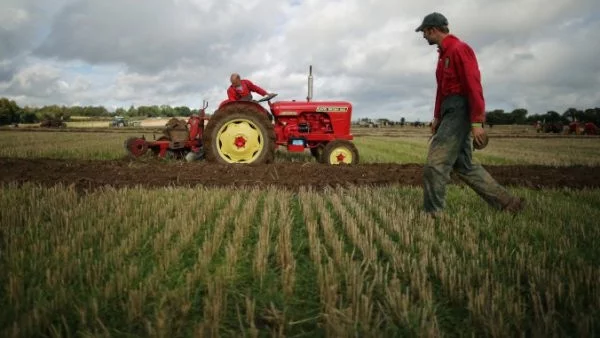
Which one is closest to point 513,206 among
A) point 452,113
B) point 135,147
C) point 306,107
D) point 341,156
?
point 452,113

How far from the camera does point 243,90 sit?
8664mm

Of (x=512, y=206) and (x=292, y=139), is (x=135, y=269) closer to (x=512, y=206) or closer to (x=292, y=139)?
(x=512, y=206)

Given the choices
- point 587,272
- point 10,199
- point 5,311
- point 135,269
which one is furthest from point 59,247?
point 587,272

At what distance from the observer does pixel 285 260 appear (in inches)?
115

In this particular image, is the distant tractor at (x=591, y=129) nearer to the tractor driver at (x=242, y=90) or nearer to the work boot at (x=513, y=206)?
the tractor driver at (x=242, y=90)

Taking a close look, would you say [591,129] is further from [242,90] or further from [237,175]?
[237,175]

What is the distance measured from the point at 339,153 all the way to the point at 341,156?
0.07 m

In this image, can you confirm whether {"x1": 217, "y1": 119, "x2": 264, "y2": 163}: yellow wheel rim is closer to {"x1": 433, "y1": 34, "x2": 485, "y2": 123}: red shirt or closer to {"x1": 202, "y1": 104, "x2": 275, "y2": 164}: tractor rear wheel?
{"x1": 202, "y1": 104, "x2": 275, "y2": 164}: tractor rear wheel

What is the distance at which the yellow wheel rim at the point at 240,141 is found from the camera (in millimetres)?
8430

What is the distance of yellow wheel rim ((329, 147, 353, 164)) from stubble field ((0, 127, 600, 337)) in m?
3.46

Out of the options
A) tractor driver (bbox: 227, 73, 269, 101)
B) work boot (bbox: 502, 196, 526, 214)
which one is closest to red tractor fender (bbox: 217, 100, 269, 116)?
tractor driver (bbox: 227, 73, 269, 101)

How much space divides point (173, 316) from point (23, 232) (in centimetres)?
209

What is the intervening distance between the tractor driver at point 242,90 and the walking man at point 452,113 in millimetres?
4808

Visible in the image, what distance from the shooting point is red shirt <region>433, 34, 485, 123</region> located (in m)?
4.10
